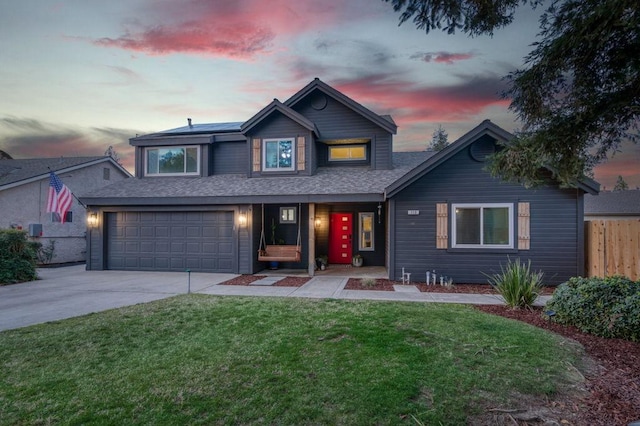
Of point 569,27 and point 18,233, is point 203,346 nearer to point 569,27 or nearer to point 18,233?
point 569,27

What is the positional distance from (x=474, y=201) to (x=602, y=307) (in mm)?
4855

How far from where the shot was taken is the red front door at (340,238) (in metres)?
13.2

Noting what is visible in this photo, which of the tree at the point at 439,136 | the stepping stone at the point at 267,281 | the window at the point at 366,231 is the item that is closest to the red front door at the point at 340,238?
the window at the point at 366,231

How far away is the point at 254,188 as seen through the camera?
37.2 ft

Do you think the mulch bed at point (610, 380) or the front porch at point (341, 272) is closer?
the mulch bed at point (610, 380)

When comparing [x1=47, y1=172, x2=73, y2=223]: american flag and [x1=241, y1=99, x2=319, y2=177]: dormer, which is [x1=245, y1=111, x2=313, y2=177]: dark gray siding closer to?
[x1=241, y1=99, x2=319, y2=177]: dormer

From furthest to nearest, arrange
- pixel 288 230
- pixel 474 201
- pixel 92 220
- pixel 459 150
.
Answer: pixel 288 230, pixel 92 220, pixel 474 201, pixel 459 150

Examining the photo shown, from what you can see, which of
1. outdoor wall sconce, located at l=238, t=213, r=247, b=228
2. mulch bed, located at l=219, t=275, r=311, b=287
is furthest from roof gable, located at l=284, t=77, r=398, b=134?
mulch bed, located at l=219, t=275, r=311, b=287

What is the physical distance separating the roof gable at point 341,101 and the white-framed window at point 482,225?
14.7ft

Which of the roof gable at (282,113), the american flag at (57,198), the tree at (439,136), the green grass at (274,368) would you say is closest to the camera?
the green grass at (274,368)

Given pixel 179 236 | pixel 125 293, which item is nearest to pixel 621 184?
pixel 179 236

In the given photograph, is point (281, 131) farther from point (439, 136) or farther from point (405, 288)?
point (439, 136)

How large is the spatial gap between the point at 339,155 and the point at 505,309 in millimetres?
8575

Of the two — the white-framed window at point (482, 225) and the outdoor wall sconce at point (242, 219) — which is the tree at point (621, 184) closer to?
the white-framed window at point (482, 225)
